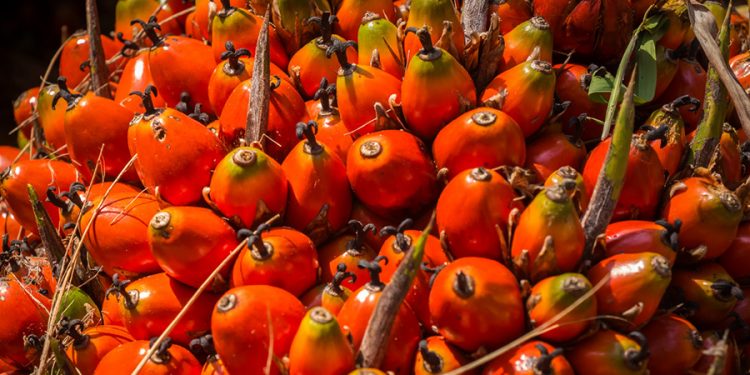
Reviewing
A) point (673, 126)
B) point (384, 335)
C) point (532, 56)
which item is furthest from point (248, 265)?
point (673, 126)

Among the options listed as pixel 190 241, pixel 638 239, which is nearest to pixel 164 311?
pixel 190 241

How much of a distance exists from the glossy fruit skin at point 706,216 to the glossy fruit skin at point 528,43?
65 cm

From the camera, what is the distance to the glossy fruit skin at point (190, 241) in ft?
7.63

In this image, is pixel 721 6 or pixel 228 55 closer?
pixel 228 55

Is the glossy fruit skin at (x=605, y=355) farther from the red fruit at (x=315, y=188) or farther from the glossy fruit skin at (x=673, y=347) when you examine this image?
the red fruit at (x=315, y=188)

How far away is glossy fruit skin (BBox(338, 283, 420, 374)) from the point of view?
7.04ft

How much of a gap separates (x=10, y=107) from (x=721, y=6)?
5652 millimetres

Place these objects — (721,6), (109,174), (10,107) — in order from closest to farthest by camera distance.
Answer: (109,174) → (721,6) → (10,107)

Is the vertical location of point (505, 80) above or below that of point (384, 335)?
above

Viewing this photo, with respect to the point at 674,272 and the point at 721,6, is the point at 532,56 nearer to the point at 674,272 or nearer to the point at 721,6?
the point at 674,272

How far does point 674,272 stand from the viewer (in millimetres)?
2414

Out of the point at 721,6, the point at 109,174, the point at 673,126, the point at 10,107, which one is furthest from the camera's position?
the point at 10,107

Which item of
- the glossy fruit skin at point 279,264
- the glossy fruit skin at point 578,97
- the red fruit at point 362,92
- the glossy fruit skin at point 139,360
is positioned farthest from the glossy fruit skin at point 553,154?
the glossy fruit skin at point 139,360

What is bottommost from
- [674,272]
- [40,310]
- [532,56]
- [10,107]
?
[10,107]
